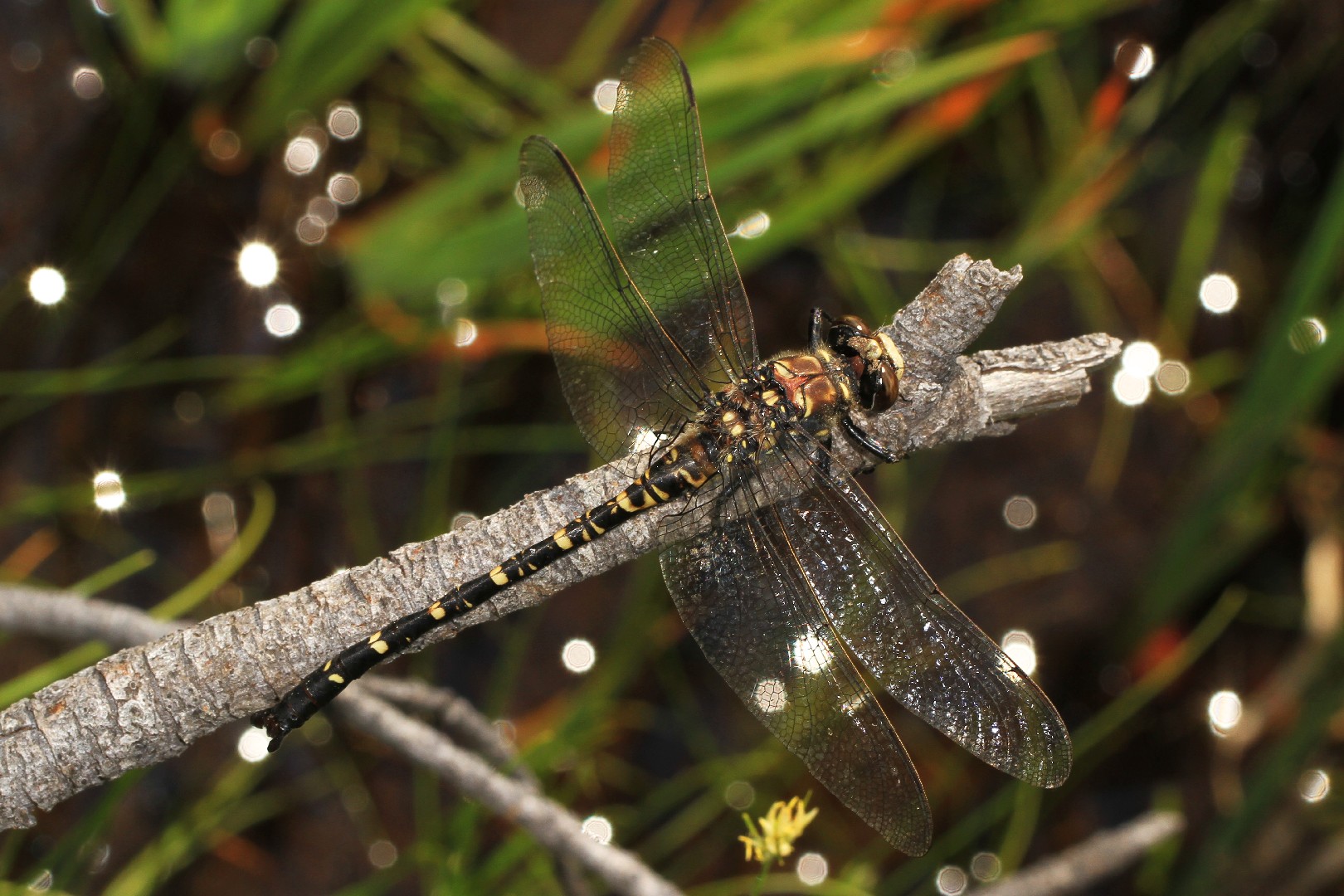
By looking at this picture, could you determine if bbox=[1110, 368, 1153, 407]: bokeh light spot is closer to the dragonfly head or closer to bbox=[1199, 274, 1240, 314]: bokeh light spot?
bbox=[1199, 274, 1240, 314]: bokeh light spot


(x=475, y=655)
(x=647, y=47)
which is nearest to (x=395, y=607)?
(x=647, y=47)

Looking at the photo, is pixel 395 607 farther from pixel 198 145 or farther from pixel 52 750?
pixel 198 145

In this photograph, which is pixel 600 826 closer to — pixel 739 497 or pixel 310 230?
Answer: pixel 739 497

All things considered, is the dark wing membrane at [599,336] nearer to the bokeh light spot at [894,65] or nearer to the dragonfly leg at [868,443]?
the dragonfly leg at [868,443]

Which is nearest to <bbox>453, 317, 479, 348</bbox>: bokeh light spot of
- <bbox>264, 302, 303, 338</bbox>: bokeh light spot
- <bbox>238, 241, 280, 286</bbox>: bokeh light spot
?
<bbox>264, 302, 303, 338</bbox>: bokeh light spot

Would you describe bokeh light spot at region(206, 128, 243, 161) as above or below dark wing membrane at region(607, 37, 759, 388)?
above

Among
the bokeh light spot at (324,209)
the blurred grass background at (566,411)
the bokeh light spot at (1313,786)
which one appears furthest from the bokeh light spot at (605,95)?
the bokeh light spot at (1313,786)

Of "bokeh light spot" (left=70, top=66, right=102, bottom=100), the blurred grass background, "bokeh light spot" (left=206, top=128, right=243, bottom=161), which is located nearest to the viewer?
the blurred grass background

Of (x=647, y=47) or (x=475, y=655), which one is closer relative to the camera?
(x=647, y=47)
